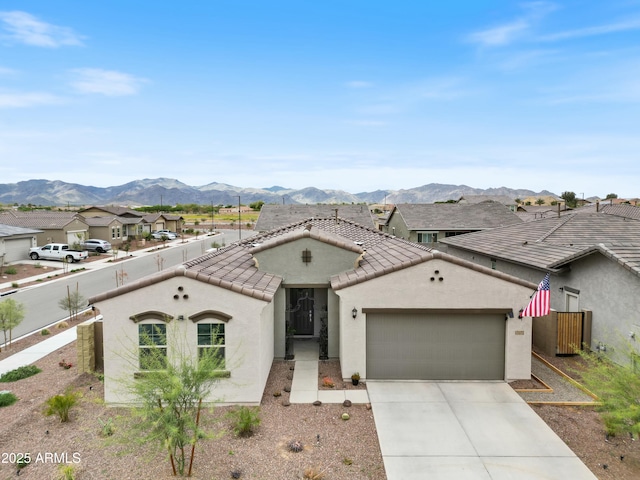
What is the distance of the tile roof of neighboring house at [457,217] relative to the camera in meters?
38.3

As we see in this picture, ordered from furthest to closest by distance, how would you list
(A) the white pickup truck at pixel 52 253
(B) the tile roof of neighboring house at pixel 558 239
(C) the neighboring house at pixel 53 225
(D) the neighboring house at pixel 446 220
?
(C) the neighboring house at pixel 53 225 < (D) the neighboring house at pixel 446 220 < (A) the white pickup truck at pixel 52 253 < (B) the tile roof of neighboring house at pixel 558 239

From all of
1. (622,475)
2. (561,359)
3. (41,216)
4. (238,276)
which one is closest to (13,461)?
(238,276)

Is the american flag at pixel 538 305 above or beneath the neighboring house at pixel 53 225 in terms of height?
beneath

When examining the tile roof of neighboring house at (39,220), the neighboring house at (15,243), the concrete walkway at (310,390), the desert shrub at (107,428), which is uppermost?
the tile roof of neighboring house at (39,220)

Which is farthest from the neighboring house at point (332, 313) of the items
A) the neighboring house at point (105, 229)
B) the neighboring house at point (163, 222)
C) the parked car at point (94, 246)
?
the neighboring house at point (163, 222)

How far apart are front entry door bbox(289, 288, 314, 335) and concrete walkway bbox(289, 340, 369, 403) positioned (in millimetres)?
1895

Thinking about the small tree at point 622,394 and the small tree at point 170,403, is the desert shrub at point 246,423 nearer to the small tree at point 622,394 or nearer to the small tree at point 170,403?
the small tree at point 170,403

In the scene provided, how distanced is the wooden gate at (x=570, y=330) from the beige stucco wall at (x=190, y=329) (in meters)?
10.4

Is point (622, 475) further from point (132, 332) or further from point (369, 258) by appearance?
point (132, 332)

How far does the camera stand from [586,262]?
1391cm

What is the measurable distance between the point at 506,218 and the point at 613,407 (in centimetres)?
3439

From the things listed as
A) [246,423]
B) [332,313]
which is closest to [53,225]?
[332,313]

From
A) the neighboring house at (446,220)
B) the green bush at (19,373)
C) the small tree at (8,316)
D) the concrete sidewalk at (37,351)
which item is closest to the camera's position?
the green bush at (19,373)

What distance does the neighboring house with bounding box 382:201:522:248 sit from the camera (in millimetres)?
38188
